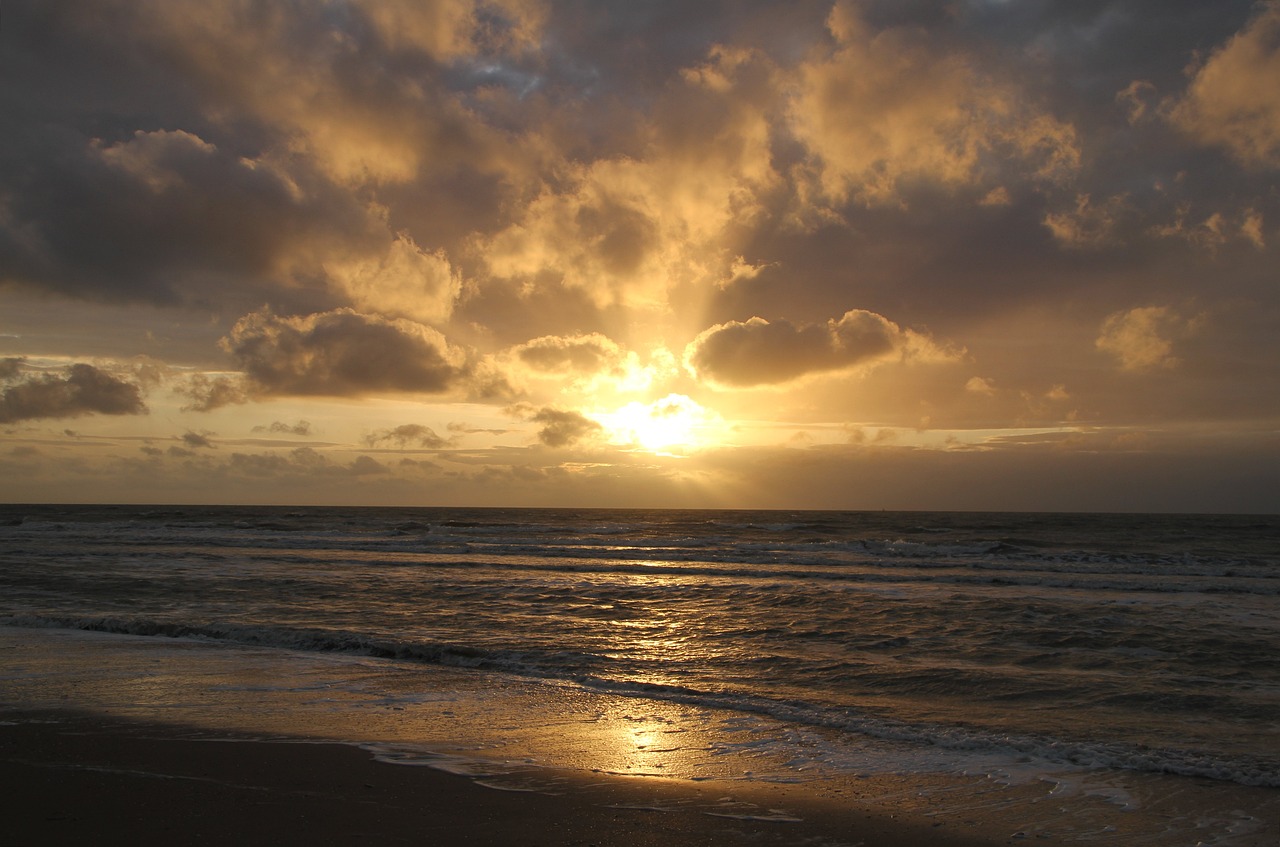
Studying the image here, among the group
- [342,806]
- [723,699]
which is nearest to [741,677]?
[723,699]

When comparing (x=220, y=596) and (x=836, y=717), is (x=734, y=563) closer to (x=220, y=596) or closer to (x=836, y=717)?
(x=220, y=596)

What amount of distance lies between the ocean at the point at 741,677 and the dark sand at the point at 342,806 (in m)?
0.60

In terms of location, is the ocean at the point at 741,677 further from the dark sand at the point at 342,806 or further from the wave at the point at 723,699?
the dark sand at the point at 342,806

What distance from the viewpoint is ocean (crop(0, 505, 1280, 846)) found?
7520 mm

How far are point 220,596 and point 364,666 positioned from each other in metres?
10.2

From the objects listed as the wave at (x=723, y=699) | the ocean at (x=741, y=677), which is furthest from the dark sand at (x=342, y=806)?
the wave at (x=723, y=699)

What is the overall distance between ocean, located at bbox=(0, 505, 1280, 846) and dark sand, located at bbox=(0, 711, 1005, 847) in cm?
60

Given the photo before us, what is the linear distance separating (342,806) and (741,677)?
689 cm

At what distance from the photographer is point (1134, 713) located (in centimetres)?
996

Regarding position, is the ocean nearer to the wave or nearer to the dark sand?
the wave

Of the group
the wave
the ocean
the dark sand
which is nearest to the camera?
the dark sand

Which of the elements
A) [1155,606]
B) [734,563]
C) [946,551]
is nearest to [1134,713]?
[1155,606]

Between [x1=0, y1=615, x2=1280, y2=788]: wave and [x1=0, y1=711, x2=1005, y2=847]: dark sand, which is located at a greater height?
[x1=0, y1=711, x2=1005, y2=847]: dark sand

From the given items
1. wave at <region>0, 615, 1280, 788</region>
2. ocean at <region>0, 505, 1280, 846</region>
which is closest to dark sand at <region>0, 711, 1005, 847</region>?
ocean at <region>0, 505, 1280, 846</region>
